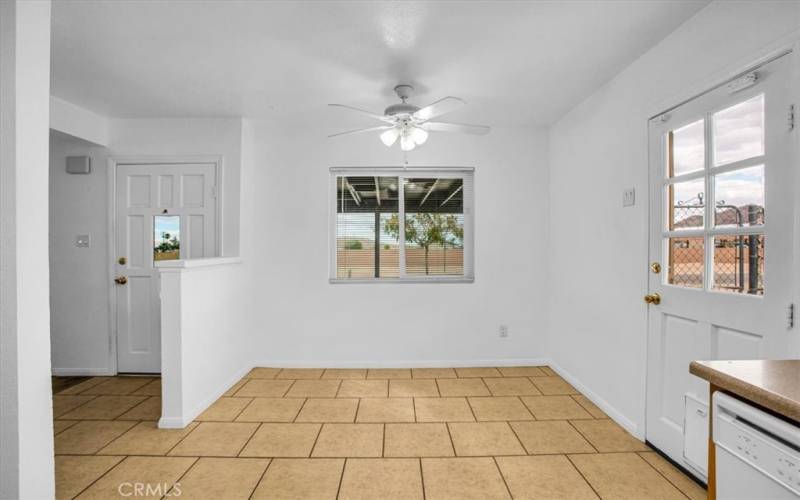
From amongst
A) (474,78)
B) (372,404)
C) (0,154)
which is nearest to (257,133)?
(474,78)

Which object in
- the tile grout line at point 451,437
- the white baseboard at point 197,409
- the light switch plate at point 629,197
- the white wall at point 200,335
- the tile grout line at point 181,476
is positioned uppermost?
the light switch plate at point 629,197

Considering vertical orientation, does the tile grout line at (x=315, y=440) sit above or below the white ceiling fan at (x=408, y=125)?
below

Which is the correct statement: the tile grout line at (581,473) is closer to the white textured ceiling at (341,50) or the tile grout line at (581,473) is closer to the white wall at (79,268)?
the white textured ceiling at (341,50)

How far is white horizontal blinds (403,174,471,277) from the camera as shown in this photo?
156 inches

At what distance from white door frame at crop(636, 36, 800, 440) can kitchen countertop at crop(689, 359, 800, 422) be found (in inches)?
26.2

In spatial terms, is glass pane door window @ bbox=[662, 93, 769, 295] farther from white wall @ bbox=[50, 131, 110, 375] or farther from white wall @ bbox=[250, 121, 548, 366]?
white wall @ bbox=[50, 131, 110, 375]

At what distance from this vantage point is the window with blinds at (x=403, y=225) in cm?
392

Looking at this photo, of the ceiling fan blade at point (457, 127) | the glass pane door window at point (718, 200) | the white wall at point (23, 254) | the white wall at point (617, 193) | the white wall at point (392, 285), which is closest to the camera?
the white wall at point (23, 254)

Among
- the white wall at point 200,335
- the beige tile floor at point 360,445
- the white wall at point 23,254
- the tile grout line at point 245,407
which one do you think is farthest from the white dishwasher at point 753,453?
the white wall at point 200,335

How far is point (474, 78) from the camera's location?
271 cm

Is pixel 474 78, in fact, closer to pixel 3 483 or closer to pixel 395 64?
pixel 395 64

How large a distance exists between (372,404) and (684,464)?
6.49 feet

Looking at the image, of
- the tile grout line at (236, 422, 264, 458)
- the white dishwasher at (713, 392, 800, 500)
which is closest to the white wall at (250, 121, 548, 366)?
the tile grout line at (236, 422, 264, 458)

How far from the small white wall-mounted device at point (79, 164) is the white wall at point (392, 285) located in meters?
1.52
